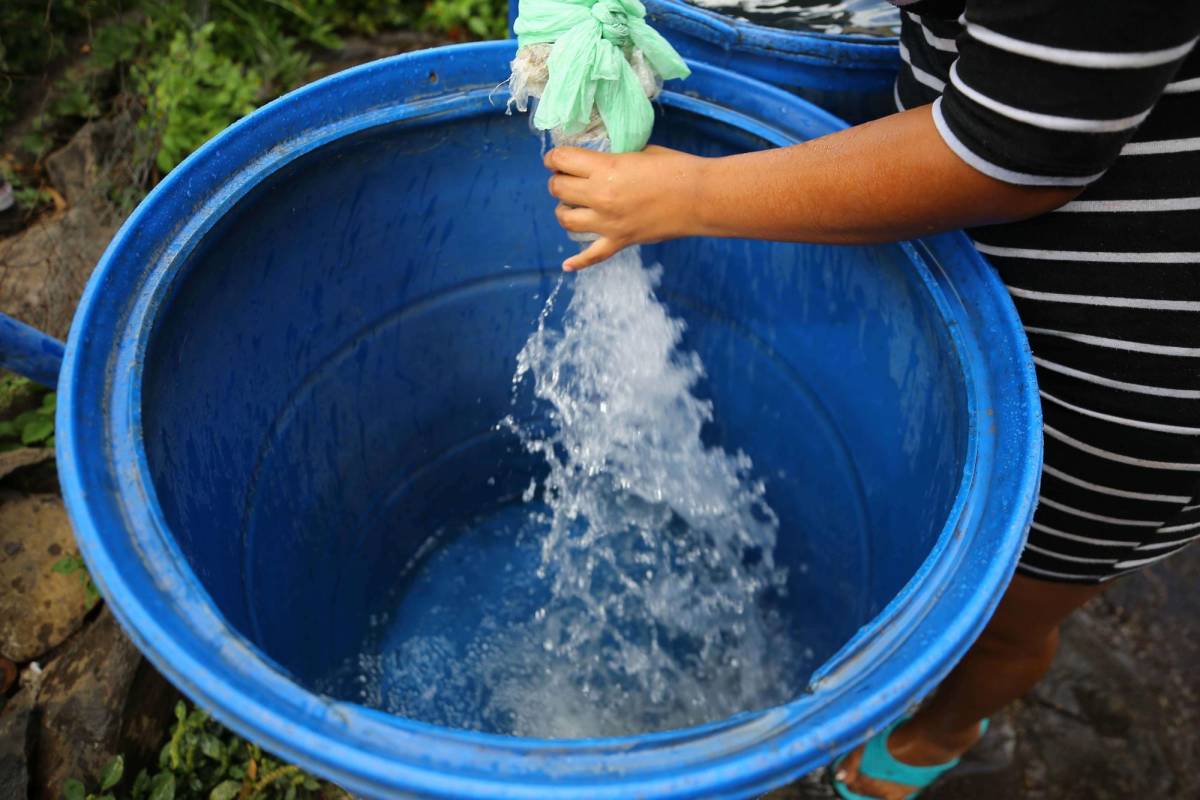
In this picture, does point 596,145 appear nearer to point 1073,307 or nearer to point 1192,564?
point 1073,307

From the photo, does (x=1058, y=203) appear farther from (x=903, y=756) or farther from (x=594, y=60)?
(x=903, y=756)

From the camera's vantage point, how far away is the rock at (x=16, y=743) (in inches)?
52.2

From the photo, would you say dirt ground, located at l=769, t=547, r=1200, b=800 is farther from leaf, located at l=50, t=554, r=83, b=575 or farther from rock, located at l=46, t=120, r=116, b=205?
rock, located at l=46, t=120, r=116, b=205

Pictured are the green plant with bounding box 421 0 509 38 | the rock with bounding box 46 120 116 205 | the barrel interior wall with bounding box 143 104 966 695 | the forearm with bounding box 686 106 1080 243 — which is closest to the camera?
the forearm with bounding box 686 106 1080 243

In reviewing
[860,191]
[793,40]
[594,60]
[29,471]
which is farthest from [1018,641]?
[29,471]

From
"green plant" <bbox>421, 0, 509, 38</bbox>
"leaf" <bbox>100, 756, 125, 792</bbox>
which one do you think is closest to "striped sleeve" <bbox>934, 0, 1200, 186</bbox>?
"leaf" <bbox>100, 756, 125, 792</bbox>

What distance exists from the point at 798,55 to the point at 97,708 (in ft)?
4.99

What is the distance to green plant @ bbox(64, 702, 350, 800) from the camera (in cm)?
144

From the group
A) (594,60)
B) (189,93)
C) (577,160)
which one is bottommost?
(189,93)

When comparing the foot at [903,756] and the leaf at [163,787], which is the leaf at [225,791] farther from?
the foot at [903,756]

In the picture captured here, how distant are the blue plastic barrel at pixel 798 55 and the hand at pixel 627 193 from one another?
0.99 ft

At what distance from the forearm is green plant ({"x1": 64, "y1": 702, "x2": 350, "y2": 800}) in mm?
1185

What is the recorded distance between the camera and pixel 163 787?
143 cm

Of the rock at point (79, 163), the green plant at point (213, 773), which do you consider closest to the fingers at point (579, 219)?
the green plant at point (213, 773)
